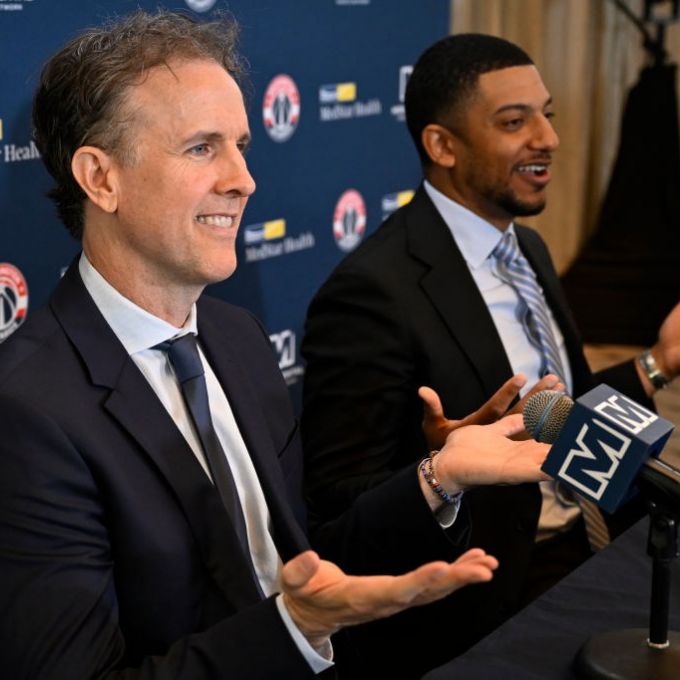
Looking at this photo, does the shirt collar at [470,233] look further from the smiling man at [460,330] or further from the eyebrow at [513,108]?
the eyebrow at [513,108]

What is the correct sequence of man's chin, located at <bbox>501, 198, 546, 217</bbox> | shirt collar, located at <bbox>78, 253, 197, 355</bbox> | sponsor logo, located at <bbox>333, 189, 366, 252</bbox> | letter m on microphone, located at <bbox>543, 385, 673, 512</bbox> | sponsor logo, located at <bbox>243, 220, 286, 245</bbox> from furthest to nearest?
sponsor logo, located at <bbox>333, 189, 366, 252</bbox> < sponsor logo, located at <bbox>243, 220, 286, 245</bbox> < man's chin, located at <bbox>501, 198, 546, 217</bbox> < shirt collar, located at <bbox>78, 253, 197, 355</bbox> < letter m on microphone, located at <bbox>543, 385, 673, 512</bbox>

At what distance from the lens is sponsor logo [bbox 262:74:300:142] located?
316 cm

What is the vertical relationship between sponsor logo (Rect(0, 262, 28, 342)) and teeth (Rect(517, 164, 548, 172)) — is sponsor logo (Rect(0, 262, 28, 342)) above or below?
below

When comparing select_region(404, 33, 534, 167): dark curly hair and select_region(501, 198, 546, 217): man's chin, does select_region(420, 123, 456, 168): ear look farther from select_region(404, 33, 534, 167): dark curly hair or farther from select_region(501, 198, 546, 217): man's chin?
select_region(501, 198, 546, 217): man's chin

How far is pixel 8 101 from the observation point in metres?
2.30

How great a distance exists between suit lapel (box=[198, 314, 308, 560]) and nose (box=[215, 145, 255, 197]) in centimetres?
26

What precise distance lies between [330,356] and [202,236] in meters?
0.84

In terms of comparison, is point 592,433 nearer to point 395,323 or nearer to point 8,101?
point 395,323

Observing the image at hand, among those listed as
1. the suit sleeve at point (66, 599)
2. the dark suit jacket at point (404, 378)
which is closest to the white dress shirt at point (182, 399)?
the suit sleeve at point (66, 599)

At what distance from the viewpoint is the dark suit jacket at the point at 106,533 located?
1507 mm

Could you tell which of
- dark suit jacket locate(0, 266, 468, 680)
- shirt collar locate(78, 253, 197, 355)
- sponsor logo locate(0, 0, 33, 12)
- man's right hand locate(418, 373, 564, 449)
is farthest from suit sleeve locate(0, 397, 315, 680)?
sponsor logo locate(0, 0, 33, 12)

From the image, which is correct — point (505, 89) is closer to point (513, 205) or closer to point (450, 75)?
point (450, 75)

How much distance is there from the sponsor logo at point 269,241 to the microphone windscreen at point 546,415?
1633mm

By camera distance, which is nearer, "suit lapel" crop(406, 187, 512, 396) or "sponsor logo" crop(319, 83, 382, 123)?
"suit lapel" crop(406, 187, 512, 396)
